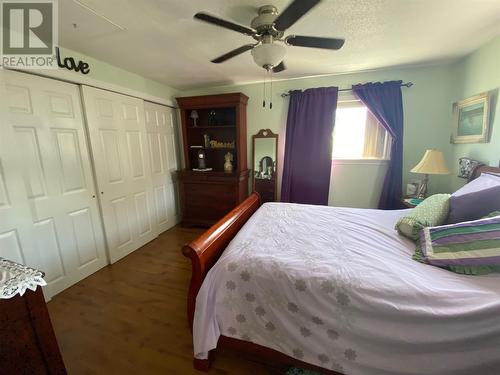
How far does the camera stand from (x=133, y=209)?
9.18ft

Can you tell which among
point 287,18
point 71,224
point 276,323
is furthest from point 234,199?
point 287,18

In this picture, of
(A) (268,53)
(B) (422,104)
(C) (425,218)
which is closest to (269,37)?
(A) (268,53)

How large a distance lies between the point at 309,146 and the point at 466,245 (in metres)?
2.25

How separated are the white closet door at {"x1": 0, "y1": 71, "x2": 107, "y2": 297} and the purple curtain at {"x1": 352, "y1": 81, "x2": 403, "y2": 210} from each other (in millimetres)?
3430

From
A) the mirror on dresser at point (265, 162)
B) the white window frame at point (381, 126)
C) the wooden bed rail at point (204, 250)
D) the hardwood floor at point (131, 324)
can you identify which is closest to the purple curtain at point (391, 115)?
the white window frame at point (381, 126)

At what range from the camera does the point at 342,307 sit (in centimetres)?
105

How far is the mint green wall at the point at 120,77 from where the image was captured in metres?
2.19

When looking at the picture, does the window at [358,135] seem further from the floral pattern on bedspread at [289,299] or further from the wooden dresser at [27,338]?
the wooden dresser at [27,338]

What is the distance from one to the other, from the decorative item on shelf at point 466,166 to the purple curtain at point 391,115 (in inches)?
22.5

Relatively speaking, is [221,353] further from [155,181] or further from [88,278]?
[155,181]

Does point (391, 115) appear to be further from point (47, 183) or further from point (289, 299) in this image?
point (47, 183)

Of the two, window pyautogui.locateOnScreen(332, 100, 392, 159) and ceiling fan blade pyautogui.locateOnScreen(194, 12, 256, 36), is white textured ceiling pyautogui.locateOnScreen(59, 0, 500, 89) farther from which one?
window pyautogui.locateOnScreen(332, 100, 392, 159)

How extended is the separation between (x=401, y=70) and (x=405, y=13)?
145cm

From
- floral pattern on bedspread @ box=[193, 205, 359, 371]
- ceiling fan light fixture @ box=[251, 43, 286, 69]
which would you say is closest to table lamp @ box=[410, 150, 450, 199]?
floral pattern on bedspread @ box=[193, 205, 359, 371]
